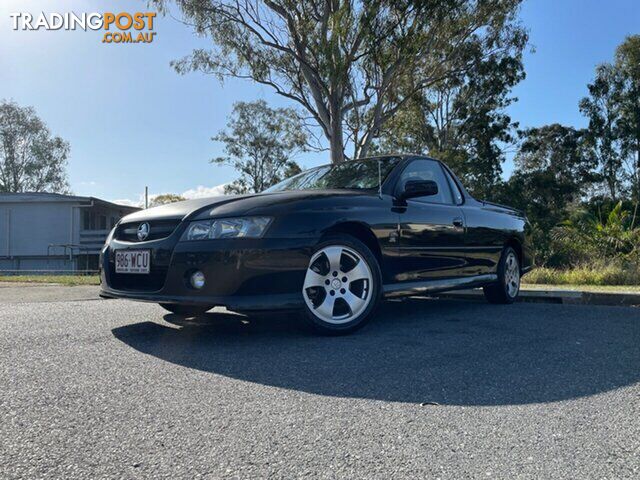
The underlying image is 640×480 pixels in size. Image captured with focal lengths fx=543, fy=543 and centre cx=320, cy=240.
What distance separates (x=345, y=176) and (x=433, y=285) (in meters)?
1.21

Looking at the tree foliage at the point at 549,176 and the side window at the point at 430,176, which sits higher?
the tree foliage at the point at 549,176

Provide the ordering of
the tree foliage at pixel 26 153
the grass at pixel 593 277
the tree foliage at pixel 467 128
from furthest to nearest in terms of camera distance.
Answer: the tree foliage at pixel 26 153
the tree foliage at pixel 467 128
the grass at pixel 593 277

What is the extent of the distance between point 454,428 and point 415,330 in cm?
202

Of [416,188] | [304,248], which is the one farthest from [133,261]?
[416,188]

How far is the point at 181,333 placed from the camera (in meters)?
3.86

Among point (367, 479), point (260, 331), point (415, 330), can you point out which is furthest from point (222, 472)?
point (415, 330)

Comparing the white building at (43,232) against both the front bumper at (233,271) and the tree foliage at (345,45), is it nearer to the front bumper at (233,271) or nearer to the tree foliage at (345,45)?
the tree foliage at (345,45)

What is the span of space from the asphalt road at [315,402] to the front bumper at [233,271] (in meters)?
0.30

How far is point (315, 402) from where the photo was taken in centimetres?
231

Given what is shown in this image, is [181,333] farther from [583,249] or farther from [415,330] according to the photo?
[583,249]

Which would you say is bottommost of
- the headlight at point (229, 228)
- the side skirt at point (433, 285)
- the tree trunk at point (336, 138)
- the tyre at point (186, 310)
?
the tyre at point (186, 310)

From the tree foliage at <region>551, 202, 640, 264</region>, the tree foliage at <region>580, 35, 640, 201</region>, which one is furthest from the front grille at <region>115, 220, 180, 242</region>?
the tree foliage at <region>580, 35, 640, 201</region>

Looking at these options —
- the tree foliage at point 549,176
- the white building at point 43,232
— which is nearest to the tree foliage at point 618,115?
the tree foliage at point 549,176

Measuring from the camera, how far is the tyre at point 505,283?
19.5 feet
